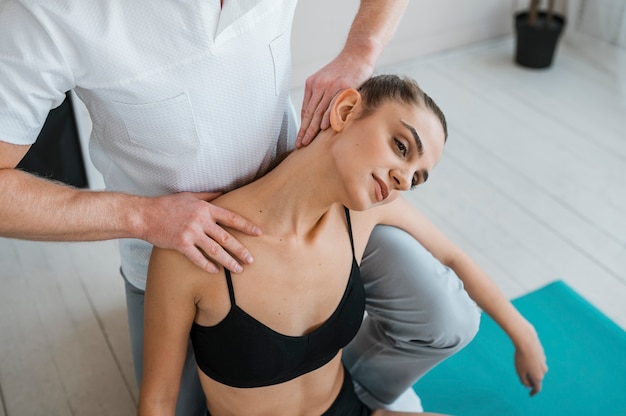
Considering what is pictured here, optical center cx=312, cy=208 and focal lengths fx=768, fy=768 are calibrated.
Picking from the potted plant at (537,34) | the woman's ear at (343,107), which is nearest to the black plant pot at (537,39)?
the potted plant at (537,34)

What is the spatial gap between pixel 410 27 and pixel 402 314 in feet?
7.93

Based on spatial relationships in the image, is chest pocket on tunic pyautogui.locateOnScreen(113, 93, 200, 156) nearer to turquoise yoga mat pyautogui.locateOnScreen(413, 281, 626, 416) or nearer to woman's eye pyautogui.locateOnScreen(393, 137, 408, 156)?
woman's eye pyautogui.locateOnScreen(393, 137, 408, 156)

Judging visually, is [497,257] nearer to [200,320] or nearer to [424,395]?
[424,395]

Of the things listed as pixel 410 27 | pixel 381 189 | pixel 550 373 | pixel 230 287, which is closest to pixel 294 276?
pixel 230 287

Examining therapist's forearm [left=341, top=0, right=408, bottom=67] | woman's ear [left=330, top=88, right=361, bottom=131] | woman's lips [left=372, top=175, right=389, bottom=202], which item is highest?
woman's ear [left=330, top=88, right=361, bottom=131]

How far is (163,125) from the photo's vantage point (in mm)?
1503

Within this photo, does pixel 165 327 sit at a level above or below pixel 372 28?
below

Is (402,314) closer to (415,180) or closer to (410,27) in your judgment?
(415,180)

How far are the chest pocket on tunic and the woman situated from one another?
137 mm

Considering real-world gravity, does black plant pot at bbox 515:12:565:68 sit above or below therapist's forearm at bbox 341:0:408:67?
below

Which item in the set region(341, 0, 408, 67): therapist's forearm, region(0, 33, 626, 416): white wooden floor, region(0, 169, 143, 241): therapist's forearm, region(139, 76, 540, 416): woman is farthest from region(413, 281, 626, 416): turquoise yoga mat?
region(0, 169, 143, 241): therapist's forearm

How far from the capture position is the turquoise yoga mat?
2119 millimetres

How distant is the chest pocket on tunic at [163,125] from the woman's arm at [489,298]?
564 millimetres

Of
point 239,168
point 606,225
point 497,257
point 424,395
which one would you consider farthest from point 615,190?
point 239,168
